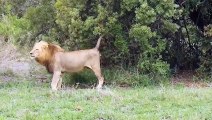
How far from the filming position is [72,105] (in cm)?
882

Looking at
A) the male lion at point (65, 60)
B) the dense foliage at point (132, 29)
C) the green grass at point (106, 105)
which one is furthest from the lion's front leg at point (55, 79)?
the dense foliage at point (132, 29)

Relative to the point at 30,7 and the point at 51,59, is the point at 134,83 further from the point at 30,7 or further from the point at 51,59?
the point at 30,7

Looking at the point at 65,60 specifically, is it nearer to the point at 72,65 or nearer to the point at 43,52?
the point at 72,65

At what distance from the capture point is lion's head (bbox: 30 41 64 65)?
10781mm

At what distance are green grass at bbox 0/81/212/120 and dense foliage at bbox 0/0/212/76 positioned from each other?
5.53 feet

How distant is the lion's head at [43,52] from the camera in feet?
35.4

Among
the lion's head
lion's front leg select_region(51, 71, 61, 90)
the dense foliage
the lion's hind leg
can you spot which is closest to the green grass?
lion's front leg select_region(51, 71, 61, 90)

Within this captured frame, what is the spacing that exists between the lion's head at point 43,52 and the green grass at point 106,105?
71 centimetres

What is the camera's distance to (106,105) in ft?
29.0

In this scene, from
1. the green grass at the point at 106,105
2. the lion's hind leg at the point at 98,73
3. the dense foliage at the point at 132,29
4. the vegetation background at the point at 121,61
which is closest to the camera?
the green grass at the point at 106,105

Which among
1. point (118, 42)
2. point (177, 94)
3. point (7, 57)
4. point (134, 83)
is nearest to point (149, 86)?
point (134, 83)

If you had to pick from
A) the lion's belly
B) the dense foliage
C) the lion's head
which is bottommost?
the lion's belly

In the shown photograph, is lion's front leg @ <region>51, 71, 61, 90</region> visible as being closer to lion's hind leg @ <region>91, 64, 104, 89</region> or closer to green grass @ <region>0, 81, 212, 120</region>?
green grass @ <region>0, 81, 212, 120</region>

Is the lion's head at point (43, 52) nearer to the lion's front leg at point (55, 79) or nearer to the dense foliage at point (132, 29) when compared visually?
the lion's front leg at point (55, 79)
